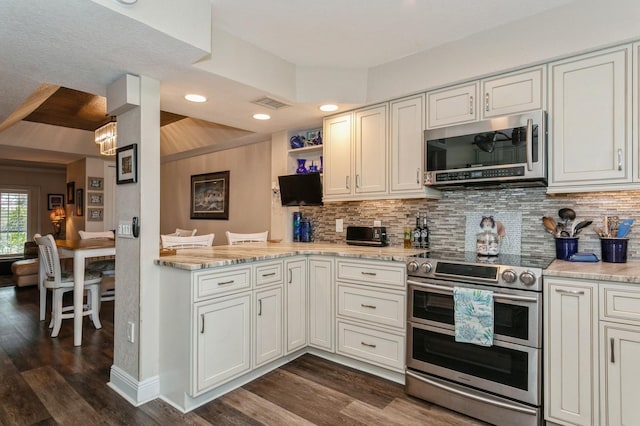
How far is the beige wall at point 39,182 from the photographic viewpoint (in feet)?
26.4

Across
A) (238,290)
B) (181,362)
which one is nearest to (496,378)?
(238,290)

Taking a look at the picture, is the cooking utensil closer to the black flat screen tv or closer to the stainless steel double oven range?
the stainless steel double oven range

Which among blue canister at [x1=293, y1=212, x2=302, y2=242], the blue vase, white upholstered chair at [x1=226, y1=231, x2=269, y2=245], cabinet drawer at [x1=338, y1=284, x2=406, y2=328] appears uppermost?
the blue vase

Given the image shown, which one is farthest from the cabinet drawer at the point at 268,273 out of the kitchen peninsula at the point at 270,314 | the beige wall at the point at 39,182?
the beige wall at the point at 39,182

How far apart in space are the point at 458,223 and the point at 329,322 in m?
1.37

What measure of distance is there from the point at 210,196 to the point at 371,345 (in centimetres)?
383

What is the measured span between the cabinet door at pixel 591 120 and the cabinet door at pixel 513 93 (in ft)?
0.29

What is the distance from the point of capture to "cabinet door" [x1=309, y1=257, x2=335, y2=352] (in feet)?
9.73

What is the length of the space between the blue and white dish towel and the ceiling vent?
2076mm

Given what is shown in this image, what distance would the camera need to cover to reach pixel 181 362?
2289 millimetres

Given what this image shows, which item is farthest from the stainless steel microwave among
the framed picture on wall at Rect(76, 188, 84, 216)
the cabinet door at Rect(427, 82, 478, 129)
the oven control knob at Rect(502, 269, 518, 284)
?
the framed picture on wall at Rect(76, 188, 84, 216)

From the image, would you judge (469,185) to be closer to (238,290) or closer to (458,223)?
(458,223)

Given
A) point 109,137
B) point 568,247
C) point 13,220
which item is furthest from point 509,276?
point 13,220

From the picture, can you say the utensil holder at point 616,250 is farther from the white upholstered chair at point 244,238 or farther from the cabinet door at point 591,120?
the white upholstered chair at point 244,238
